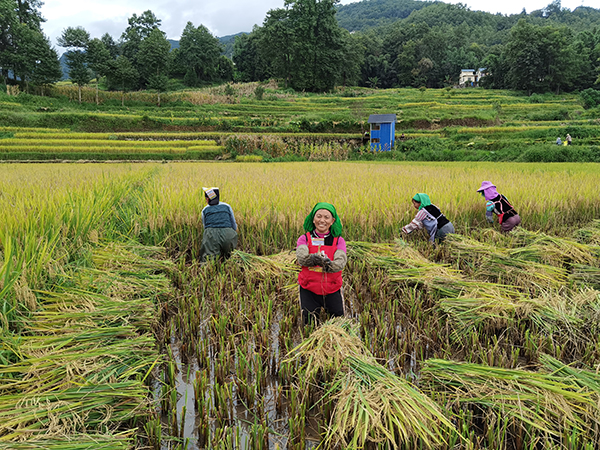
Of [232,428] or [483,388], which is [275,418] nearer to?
[232,428]

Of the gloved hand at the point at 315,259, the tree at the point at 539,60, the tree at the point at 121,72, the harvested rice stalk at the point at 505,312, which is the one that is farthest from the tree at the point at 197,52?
the harvested rice stalk at the point at 505,312

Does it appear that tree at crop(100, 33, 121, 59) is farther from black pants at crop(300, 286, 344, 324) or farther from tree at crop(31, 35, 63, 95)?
black pants at crop(300, 286, 344, 324)

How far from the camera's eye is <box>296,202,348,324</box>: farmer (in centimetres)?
231

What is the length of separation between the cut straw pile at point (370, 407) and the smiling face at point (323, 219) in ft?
2.60

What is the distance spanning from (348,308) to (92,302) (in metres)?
1.89

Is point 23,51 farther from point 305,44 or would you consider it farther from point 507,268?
point 507,268

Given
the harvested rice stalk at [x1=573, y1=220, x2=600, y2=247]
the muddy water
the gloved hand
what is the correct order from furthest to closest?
the harvested rice stalk at [x1=573, y1=220, x2=600, y2=247]
the gloved hand
the muddy water

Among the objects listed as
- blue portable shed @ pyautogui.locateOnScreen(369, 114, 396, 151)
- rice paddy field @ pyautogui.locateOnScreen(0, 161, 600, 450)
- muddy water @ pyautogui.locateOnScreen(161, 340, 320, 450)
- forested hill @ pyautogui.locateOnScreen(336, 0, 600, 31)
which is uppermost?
forested hill @ pyautogui.locateOnScreen(336, 0, 600, 31)

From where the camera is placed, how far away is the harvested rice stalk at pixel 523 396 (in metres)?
1.43

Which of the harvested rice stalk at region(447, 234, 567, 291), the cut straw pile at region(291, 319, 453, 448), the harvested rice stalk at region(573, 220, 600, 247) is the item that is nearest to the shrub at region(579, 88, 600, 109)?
the harvested rice stalk at region(573, 220, 600, 247)

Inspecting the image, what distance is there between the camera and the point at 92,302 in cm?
213

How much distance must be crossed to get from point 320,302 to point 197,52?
58036mm

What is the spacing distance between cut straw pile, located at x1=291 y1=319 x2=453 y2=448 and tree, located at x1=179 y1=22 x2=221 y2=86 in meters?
56.2

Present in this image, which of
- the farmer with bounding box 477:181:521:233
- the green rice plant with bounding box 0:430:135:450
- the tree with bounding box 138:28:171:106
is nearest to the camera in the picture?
the green rice plant with bounding box 0:430:135:450
